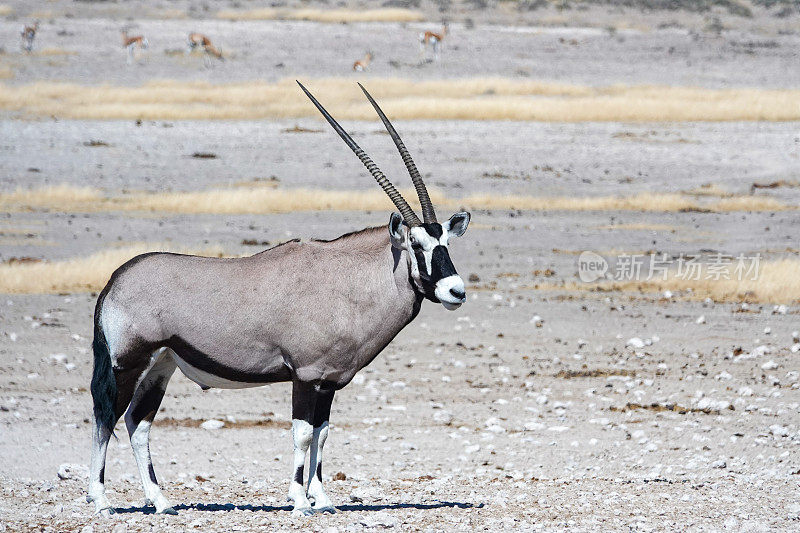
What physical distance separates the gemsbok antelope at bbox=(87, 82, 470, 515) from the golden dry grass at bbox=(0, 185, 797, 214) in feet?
52.6

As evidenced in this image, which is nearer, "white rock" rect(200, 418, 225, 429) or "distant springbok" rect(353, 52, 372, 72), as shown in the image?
"white rock" rect(200, 418, 225, 429)

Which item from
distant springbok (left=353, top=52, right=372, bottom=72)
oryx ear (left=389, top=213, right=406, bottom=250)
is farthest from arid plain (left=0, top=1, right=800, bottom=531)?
oryx ear (left=389, top=213, right=406, bottom=250)

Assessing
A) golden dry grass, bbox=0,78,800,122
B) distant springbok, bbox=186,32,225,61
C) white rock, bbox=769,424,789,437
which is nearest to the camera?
white rock, bbox=769,424,789,437

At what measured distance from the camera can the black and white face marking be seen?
24.0 feet

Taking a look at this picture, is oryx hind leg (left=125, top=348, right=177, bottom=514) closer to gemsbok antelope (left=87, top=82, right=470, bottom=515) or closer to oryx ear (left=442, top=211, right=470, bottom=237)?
gemsbok antelope (left=87, top=82, right=470, bottom=515)

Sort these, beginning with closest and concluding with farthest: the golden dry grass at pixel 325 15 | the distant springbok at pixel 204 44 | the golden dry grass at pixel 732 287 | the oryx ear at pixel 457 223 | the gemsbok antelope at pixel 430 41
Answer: the oryx ear at pixel 457 223 → the golden dry grass at pixel 732 287 → the distant springbok at pixel 204 44 → the gemsbok antelope at pixel 430 41 → the golden dry grass at pixel 325 15

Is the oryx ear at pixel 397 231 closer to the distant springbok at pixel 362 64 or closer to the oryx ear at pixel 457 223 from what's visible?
the oryx ear at pixel 457 223

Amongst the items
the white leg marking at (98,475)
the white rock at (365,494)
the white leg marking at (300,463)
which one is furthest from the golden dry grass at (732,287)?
the white leg marking at (98,475)

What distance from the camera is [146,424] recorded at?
7734mm

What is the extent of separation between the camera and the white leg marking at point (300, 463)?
7.53 meters

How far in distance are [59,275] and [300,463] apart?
34.6 ft

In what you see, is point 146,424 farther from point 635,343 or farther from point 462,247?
point 462,247

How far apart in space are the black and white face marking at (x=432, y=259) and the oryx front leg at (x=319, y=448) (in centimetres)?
85

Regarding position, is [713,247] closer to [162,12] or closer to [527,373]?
[527,373]
